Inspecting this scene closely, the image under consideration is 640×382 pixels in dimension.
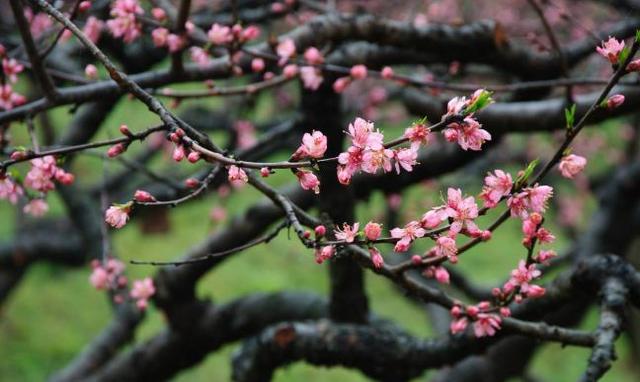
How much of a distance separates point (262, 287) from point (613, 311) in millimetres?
5442

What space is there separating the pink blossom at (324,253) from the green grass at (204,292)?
12.0 ft

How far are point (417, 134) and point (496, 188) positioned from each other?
0.23 m

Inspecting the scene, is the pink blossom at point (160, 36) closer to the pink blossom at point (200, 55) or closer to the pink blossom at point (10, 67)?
the pink blossom at point (200, 55)

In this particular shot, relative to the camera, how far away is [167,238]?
7.73m

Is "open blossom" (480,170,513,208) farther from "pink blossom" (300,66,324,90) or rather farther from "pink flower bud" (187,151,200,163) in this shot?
"pink blossom" (300,66,324,90)

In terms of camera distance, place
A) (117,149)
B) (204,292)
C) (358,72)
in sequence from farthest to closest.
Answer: (204,292), (358,72), (117,149)

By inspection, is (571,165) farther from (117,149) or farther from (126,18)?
(126,18)

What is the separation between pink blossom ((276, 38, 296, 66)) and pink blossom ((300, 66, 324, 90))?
0.37ft

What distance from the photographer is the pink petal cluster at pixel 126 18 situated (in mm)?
2125

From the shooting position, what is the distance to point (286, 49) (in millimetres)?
2240

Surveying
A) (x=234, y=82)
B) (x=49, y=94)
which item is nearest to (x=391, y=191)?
(x=49, y=94)

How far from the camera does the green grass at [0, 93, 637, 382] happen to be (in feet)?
18.8

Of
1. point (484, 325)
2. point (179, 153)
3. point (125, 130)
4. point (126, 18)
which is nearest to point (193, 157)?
point (179, 153)

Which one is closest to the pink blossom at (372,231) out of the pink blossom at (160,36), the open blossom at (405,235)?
the open blossom at (405,235)
